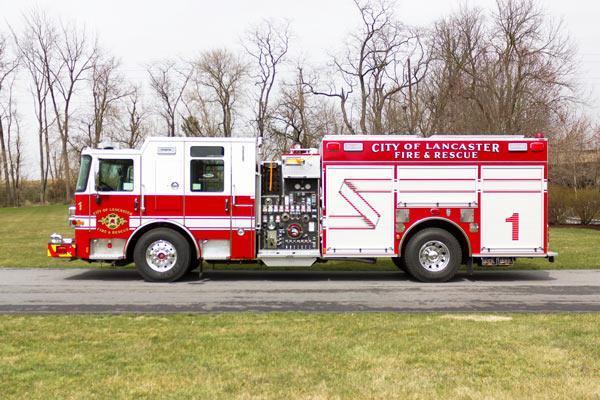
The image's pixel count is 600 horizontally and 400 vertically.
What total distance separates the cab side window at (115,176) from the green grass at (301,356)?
3809 mm

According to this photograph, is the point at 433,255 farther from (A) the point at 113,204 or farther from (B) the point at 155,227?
(A) the point at 113,204

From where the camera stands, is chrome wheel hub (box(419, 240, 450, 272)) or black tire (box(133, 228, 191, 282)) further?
chrome wheel hub (box(419, 240, 450, 272))

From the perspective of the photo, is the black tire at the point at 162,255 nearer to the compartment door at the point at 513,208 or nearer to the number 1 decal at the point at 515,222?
the compartment door at the point at 513,208

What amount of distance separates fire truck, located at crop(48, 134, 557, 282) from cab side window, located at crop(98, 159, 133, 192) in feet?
0.06

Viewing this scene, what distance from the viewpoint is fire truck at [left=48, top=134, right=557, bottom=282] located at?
10531 mm

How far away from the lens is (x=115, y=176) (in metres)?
10.6

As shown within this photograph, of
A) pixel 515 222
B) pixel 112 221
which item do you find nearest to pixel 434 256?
pixel 515 222

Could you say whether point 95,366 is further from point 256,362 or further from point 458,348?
point 458,348

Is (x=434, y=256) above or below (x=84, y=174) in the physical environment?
below

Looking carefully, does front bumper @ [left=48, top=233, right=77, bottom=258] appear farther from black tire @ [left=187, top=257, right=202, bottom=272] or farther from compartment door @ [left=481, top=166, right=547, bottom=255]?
compartment door @ [left=481, top=166, right=547, bottom=255]

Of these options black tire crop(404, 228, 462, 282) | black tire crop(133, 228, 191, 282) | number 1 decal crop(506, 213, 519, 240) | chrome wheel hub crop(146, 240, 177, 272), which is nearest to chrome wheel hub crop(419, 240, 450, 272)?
black tire crop(404, 228, 462, 282)

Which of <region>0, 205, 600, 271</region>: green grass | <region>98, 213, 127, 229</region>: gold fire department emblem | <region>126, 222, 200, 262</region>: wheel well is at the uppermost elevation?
<region>98, 213, 127, 229</region>: gold fire department emblem

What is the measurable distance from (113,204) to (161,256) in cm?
139

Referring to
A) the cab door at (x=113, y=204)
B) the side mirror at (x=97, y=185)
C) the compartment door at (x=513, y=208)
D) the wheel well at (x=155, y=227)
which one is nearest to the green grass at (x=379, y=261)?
the wheel well at (x=155, y=227)
